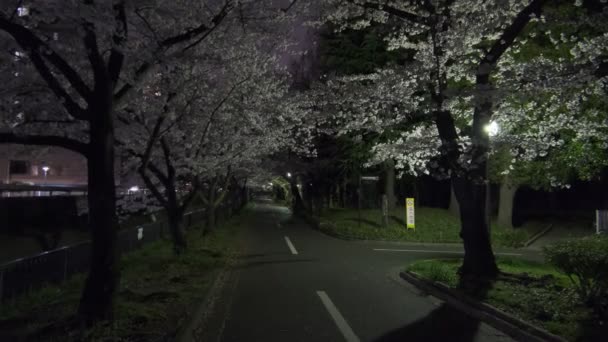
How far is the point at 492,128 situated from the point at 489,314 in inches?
212

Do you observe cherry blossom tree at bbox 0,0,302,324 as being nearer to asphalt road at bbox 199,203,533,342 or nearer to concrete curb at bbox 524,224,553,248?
asphalt road at bbox 199,203,533,342

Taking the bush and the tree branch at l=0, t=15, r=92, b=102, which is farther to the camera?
the bush

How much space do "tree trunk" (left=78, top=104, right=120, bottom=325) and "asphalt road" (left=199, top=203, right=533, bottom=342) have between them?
1.52 meters

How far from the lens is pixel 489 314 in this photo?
873cm

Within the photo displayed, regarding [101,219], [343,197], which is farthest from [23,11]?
[343,197]

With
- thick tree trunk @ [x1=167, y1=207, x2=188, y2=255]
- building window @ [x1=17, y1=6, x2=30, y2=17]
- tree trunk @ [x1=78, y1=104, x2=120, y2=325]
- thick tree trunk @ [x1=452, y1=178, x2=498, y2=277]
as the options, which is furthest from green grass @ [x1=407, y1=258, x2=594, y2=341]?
building window @ [x1=17, y1=6, x2=30, y2=17]

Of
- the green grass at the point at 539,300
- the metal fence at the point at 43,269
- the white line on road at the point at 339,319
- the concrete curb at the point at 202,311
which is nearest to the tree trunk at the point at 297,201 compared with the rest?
the metal fence at the point at 43,269

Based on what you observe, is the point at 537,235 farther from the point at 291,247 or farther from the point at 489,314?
the point at 489,314

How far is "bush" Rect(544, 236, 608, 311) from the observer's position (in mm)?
7723

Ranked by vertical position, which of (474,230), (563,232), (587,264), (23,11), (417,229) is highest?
(23,11)

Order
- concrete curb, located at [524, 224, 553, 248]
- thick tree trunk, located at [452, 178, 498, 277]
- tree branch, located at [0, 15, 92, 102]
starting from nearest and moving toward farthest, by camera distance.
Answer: tree branch, located at [0, 15, 92, 102], thick tree trunk, located at [452, 178, 498, 277], concrete curb, located at [524, 224, 553, 248]

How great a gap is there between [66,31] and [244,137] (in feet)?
34.2

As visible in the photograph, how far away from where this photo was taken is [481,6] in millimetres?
10062

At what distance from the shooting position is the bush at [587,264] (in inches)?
304
